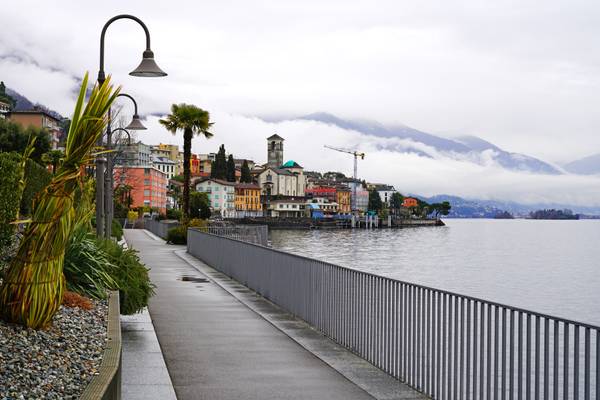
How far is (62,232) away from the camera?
7.82 m

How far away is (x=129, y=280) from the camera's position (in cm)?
1220

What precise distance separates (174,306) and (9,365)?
9494mm

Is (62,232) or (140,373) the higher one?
(62,232)

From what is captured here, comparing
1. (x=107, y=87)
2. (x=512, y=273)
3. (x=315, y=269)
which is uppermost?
(x=107, y=87)

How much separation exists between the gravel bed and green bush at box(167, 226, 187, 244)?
38724mm

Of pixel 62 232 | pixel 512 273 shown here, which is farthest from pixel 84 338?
pixel 512 273

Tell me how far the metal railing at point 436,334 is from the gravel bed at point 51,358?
332 centimetres

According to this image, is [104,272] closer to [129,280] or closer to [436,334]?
[129,280]

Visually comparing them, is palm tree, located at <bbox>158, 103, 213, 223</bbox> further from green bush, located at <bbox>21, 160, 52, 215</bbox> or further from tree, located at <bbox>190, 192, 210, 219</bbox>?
tree, located at <bbox>190, 192, 210, 219</bbox>

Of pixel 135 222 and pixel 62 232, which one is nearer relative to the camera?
pixel 62 232

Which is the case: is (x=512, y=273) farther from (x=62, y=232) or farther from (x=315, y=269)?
(x=62, y=232)

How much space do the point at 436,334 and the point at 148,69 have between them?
10.5 meters

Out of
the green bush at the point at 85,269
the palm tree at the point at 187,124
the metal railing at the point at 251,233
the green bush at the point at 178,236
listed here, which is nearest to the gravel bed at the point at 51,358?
the green bush at the point at 85,269

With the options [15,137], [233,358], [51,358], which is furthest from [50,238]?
[15,137]
